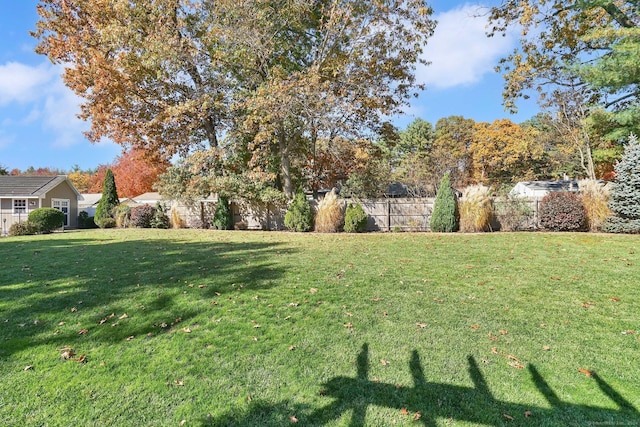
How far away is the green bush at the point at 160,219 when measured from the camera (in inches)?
685

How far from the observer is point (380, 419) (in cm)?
236

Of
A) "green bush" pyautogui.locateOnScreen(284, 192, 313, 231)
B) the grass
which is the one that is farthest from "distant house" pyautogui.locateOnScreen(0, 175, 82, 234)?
the grass

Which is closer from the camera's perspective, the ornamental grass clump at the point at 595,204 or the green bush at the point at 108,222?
the ornamental grass clump at the point at 595,204

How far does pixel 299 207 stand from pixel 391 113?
6433 mm

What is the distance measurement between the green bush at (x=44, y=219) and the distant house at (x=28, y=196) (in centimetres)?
564

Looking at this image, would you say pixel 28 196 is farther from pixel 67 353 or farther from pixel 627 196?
pixel 627 196

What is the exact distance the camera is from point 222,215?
1605 cm

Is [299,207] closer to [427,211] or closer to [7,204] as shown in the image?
[427,211]

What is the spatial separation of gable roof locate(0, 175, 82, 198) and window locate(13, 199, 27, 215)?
49 centimetres

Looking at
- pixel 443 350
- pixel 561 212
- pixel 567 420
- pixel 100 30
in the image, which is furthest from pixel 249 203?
pixel 567 420

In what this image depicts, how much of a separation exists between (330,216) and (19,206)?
64.7 feet

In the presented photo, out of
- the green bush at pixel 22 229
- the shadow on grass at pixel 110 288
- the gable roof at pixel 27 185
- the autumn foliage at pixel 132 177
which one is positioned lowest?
the shadow on grass at pixel 110 288

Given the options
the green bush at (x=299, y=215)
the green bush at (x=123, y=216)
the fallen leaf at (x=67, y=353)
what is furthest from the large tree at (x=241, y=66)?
the fallen leaf at (x=67, y=353)

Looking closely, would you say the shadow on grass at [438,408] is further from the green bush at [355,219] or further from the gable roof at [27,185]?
the gable roof at [27,185]
